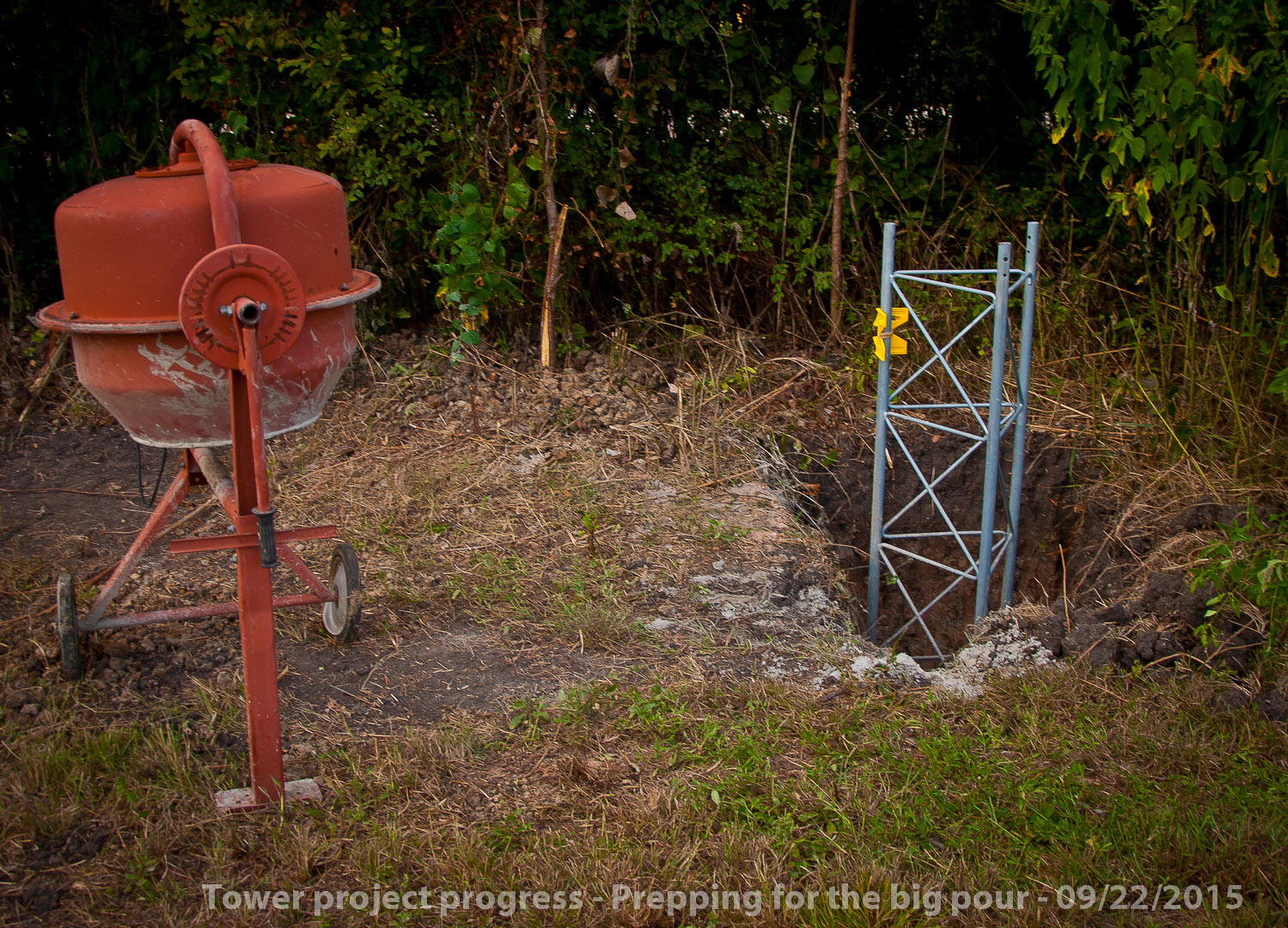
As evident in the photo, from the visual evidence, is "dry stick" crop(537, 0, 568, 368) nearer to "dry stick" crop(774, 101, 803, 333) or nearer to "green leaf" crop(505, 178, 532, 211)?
"green leaf" crop(505, 178, 532, 211)

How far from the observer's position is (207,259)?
2523 mm

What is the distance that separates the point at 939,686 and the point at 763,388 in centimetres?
276

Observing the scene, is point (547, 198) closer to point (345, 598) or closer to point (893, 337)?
point (893, 337)

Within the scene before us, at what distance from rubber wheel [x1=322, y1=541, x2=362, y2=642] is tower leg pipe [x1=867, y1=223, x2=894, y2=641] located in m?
2.73

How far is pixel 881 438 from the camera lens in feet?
16.9

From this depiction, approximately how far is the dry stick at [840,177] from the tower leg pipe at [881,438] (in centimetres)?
96

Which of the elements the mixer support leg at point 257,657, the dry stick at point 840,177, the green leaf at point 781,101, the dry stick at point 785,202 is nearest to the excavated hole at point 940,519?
the dry stick at point 840,177

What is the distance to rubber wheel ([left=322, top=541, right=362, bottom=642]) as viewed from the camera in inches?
145

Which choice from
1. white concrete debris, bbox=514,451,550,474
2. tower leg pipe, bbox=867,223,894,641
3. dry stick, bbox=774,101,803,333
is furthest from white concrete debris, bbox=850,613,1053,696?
dry stick, bbox=774,101,803,333

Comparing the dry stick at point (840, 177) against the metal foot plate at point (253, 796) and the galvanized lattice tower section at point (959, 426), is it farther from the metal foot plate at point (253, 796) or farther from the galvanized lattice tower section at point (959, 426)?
the metal foot plate at point (253, 796)

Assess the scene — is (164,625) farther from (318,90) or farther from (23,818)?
(318,90)

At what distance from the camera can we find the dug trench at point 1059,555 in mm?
3695

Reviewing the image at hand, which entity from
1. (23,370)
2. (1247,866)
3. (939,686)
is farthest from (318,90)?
(1247,866)

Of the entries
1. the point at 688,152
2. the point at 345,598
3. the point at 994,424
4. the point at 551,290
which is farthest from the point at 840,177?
the point at 345,598
